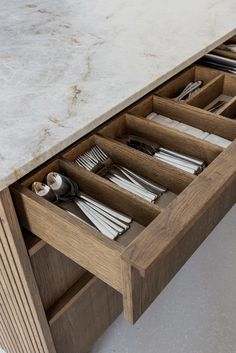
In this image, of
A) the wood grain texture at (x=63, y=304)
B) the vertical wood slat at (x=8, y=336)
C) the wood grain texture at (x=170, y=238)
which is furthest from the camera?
the vertical wood slat at (x=8, y=336)

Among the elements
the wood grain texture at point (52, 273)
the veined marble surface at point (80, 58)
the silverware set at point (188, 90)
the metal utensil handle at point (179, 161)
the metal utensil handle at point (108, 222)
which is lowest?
the wood grain texture at point (52, 273)

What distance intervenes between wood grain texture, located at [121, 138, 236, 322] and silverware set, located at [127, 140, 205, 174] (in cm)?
9

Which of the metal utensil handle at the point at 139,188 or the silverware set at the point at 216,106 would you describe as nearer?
the metal utensil handle at the point at 139,188

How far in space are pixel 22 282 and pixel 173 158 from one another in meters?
0.40

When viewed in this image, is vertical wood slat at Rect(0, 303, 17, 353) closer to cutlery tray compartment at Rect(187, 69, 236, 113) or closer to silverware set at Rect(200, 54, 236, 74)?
cutlery tray compartment at Rect(187, 69, 236, 113)

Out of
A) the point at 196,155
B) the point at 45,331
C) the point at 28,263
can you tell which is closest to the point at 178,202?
the point at 196,155

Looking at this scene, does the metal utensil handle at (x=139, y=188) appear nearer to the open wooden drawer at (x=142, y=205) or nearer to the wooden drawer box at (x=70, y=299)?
the open wooden drawer at (x=142, y=205)

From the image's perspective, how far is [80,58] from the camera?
1015 millimetres

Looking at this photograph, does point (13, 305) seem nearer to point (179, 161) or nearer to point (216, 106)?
point (179, 161)

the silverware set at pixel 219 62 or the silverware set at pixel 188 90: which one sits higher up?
the silverware set at pixel 219 62

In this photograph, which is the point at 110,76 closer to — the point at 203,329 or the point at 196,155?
the point at 196,155

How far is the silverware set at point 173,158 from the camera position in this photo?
0.81 m

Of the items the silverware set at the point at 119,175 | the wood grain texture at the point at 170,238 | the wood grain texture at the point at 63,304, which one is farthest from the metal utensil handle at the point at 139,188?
the wood grain texture at the point at 63,304

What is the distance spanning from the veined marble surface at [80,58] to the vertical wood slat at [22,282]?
9 centimetres
